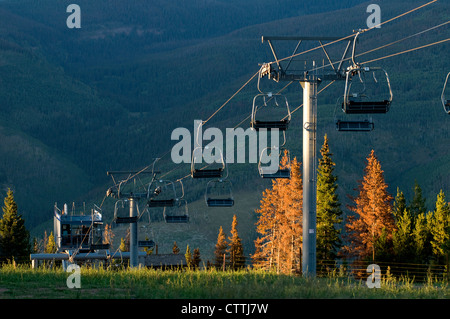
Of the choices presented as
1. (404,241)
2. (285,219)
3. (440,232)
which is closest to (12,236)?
(285,219)

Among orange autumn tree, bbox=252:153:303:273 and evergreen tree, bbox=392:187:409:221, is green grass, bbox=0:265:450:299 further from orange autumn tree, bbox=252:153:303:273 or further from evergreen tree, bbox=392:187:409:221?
orange autumn tree, bbox=252:153:303:273

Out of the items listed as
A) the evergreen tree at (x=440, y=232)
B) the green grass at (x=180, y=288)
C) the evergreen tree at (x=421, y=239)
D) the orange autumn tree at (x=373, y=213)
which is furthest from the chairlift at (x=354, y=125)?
the orange autumn tree at (x=373, y=213)

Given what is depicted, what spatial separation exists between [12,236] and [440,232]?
48974mm

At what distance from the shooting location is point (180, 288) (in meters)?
21.0

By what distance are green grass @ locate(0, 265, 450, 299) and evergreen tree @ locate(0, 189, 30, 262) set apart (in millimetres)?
65907

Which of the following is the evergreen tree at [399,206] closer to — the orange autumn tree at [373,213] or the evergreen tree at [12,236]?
the orange autumn tree at [373,213]

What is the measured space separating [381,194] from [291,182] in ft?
29.8

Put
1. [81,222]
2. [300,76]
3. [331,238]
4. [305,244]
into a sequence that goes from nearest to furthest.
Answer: [305,244], [300,76], [331,238], [81,222]

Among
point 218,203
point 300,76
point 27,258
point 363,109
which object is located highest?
point 300,76

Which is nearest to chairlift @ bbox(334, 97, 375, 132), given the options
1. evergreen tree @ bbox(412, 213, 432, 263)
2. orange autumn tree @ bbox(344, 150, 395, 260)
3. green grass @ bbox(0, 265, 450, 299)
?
green grass @ bbox(0, 265, 450, 299)

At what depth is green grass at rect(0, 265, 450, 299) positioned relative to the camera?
1977 cm
